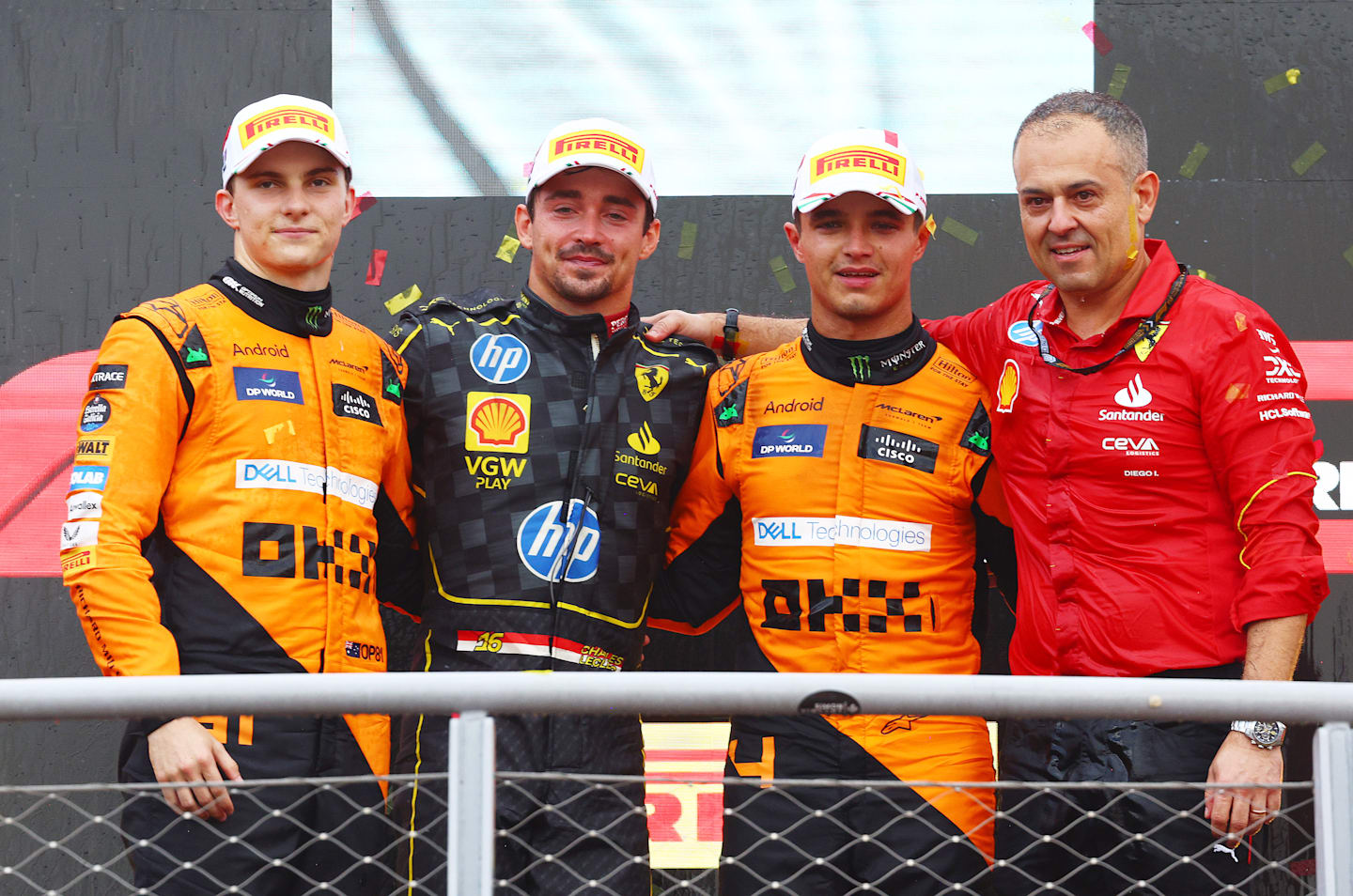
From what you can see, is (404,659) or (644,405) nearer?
(644,405)

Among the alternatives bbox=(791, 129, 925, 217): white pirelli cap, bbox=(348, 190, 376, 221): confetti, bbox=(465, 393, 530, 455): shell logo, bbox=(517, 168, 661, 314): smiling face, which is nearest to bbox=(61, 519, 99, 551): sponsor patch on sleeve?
bbox=(465, 393, 530, 455): shell logo

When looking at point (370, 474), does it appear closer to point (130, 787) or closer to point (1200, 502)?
point (130, 787)

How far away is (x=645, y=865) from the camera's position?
2.35m

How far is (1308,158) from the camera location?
10.4 feet

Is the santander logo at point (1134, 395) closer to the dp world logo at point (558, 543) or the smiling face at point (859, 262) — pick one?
the smiling face at point (859, 262)

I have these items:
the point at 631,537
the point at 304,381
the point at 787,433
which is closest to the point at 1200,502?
the point at 787,433

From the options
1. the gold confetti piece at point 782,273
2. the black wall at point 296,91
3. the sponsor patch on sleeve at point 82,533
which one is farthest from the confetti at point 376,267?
the sponsor patch on sleeve at point 82,533

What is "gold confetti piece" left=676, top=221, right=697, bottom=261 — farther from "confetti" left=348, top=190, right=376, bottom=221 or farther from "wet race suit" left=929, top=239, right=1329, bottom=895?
"wet race suit" left=929, top=239, right=1329, bottom=895

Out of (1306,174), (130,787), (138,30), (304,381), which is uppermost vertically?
(138,30)

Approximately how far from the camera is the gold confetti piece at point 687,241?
10.5 ft

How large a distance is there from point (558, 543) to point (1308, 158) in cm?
212

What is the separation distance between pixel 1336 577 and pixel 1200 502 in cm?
110

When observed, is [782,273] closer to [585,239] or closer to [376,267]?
[585,239]

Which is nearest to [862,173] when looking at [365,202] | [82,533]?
[365,202]
